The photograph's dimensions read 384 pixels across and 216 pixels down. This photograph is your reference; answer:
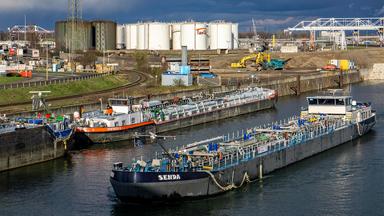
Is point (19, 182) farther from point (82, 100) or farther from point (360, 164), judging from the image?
point (82, 100)

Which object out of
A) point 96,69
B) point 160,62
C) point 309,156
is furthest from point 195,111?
point 160,62

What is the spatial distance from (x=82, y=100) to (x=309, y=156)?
39.5 meters

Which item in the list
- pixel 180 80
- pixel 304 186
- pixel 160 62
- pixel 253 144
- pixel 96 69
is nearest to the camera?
pixel 304 186

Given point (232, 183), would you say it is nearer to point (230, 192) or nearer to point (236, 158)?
point (230, 192)

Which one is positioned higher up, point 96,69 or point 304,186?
point 96,69

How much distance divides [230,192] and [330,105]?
28518mm

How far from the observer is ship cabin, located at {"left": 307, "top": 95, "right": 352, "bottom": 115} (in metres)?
73.2

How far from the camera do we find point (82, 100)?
92.1 meters

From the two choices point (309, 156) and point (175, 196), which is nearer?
point (175, 196)

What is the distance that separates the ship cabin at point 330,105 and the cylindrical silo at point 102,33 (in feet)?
417

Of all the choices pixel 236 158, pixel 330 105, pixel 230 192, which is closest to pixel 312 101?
pixel 330 105

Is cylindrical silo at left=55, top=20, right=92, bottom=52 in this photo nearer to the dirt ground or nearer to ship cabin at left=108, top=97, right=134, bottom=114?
the dirt ground

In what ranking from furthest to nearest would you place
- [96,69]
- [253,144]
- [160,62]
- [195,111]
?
[160,62]
[96,69]
[195,111]
[253,144]

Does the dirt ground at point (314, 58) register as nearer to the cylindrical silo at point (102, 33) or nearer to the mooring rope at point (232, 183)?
the cylindrical silo at point (102, 33)
